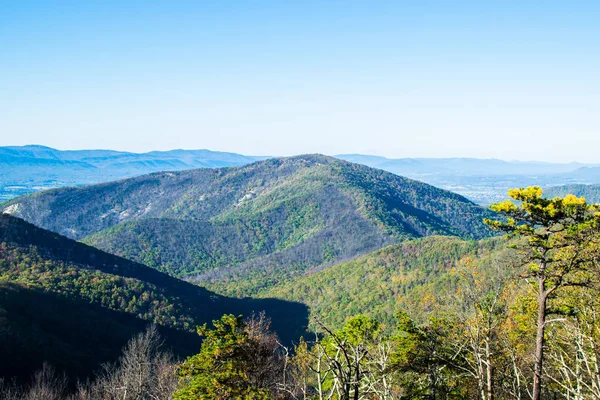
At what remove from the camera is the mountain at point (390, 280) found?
367 feet

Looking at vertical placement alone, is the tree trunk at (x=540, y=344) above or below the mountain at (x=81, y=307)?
above

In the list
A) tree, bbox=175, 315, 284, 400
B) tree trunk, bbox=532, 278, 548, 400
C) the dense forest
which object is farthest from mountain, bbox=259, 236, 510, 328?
tree trunk, bbox=532, 278, 548, 400

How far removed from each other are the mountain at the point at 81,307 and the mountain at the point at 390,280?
12.2 metres

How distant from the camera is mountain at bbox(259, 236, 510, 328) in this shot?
111812mm

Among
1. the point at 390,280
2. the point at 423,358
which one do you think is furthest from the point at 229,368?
the point at 390,280

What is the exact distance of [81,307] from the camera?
84062 millimetres

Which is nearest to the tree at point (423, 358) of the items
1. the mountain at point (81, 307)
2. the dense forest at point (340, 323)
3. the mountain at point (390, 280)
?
the dense forest at point (340, 323)

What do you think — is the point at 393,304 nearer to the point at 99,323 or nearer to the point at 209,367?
the point at 99,323

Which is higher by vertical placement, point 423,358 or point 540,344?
point 540,344

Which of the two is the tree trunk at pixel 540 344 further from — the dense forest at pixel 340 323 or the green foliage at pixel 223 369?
the green foliage at pixel 223 369

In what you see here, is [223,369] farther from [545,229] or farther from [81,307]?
[81,307]

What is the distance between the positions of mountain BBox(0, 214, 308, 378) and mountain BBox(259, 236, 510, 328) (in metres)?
12.2

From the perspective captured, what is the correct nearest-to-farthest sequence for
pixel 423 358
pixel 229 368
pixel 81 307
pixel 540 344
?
1. pixel 540 344
2. pixel 423 358
3. pixel 229 368
4. pixel 81 307

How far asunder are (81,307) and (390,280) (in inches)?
3615
